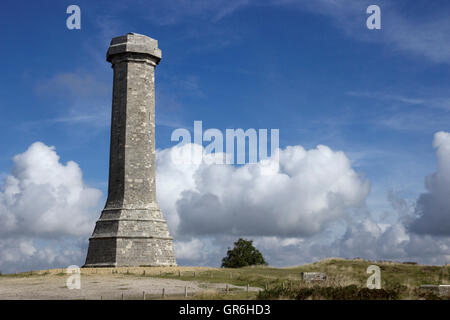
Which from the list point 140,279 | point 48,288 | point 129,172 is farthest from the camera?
point 129,172

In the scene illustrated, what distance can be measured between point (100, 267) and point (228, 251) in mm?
18476

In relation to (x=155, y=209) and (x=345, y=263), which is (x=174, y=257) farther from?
(x=345, y=263)

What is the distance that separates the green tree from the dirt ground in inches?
823

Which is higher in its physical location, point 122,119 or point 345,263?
point 122,119

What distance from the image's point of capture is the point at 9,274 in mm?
40625

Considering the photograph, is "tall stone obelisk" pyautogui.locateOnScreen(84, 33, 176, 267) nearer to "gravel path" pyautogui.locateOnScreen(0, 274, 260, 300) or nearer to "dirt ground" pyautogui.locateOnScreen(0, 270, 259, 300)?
"dirt ground" pyautogui.locateOnScreen(0, 270, 259, 300)

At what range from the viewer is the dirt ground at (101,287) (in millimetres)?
26094

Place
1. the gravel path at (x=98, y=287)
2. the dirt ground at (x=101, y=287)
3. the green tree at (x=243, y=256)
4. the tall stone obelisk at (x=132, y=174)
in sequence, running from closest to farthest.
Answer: the dirt ground at (x=101, y=287)
the gravel path at (x=98, y=287)
the tall stone obelisk at (x=132, y=174)
the green tree at (x=243, y=256)

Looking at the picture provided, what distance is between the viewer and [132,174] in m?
43.4

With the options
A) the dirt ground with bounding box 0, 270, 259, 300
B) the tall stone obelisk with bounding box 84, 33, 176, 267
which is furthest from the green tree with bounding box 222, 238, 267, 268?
the dirt ground with bounding box 0, 270, 259, 300

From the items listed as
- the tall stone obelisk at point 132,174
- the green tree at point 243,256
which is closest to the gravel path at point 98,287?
the tall stone obelisk at point 132,174

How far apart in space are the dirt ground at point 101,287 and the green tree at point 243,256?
20.9m

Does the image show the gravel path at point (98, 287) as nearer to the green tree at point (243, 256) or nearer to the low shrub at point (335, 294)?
the low shrub at point (335, 294)

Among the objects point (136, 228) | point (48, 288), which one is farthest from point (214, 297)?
point (136, 228)
